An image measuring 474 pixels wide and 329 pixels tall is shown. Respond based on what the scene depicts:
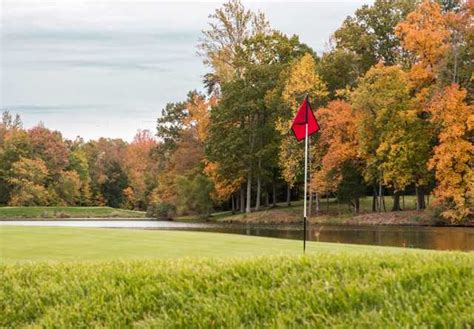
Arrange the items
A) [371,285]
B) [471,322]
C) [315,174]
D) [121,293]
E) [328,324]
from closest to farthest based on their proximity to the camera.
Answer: [471,322], [328,324], [371,285], [121,293], [315,174]

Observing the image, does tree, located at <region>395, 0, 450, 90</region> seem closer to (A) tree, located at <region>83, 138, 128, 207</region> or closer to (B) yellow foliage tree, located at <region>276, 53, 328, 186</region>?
(B) yellow foliage tree, located at <region>276, 53, 328, 186</region>

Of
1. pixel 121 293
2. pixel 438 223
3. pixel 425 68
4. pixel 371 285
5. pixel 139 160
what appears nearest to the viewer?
pixel 371 285

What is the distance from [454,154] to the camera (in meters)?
38.4

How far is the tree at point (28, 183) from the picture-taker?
73.2 metres

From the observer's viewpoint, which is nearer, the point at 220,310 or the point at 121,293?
the point at 220,310

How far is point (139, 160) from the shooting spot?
97062 millimetres

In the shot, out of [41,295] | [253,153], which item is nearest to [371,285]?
[41,295]

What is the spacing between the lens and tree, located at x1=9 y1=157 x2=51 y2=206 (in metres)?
73.2

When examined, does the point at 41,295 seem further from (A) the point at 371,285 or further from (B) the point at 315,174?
(B) the point at 315,174

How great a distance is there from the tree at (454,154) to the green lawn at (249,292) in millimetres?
33252

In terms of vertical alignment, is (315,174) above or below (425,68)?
below

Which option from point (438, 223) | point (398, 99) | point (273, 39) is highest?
point (273, 39)

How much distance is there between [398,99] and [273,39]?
683 inches

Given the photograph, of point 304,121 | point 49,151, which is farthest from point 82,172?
point 304,121
